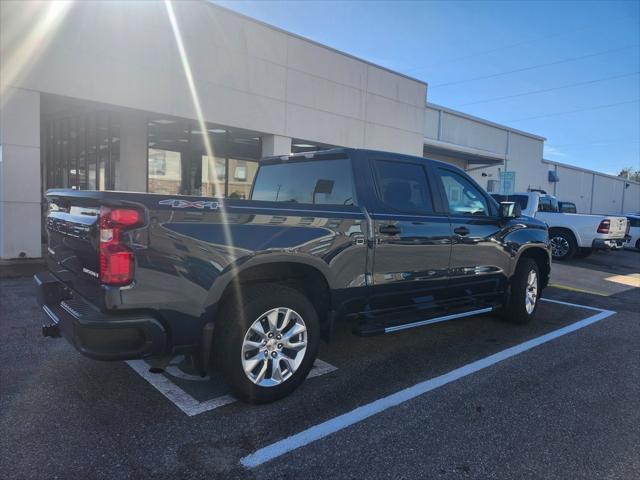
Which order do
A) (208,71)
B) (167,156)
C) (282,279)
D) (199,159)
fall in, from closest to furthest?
(282,279), (208,71), (167,156), (199,159)

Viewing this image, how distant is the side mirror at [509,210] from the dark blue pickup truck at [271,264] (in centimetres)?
27

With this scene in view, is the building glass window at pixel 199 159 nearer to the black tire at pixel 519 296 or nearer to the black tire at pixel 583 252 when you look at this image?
the black tire at pixel 519 296

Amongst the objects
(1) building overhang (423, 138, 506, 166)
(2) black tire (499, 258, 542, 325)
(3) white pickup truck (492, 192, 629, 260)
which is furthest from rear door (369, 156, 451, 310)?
→ (1) building overhang (423, 138, 506, 166)

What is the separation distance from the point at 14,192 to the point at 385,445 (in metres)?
8.73

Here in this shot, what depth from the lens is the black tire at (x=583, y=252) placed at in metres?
14.2

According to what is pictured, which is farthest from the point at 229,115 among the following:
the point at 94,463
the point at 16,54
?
the point at 94,463

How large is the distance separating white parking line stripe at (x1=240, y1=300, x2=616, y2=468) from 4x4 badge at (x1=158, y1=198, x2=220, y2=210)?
159cm

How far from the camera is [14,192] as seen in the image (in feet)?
29.3

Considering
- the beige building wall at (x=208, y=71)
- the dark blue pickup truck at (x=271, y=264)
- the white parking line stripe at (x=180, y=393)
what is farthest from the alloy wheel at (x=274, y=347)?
the beige building wall at (x=208, y=71)

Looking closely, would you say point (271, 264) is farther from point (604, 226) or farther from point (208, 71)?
point (604, 226)

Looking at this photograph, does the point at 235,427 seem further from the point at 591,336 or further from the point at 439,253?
the point at 591,336

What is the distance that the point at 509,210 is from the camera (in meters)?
5.62

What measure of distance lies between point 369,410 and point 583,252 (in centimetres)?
1338

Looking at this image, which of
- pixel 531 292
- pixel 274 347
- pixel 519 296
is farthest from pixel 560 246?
pixel 274 347
